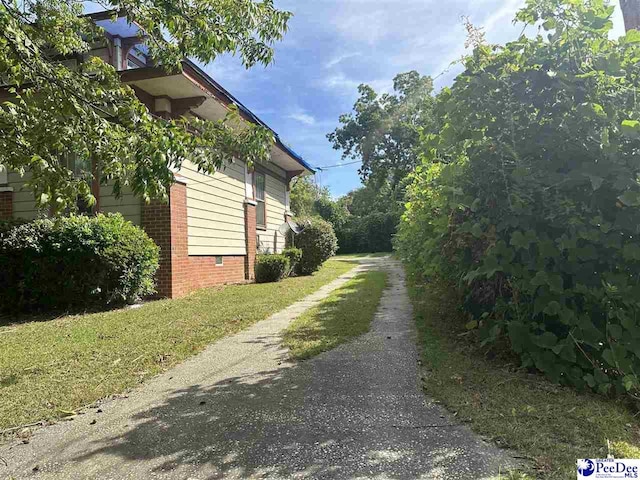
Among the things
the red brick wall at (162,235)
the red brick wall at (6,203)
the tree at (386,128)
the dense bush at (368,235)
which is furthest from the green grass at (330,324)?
the dense bush at (368,235)

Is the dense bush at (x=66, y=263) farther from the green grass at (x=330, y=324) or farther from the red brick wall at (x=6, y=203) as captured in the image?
the green grass at (x=330, y=324)

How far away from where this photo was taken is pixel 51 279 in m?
6.87

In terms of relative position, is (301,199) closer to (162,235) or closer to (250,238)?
(250,238)

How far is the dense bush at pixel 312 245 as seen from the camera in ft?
47.9

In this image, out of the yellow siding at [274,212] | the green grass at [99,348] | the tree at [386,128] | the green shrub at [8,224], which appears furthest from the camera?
the tree at [386,128]

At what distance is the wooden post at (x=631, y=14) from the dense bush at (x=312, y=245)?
11.0m

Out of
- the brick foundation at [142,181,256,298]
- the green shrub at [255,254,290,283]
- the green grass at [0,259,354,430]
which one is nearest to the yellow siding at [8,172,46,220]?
the brick foundation at [142,181,256,298]

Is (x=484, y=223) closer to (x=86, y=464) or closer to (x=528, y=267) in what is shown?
(x=528, y=267)

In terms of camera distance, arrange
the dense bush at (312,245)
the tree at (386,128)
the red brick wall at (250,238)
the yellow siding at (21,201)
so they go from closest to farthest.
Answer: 1. the yellow siding at (21,201)
2. the red brick wall at (250,238)
3. the dense bush at (312,245)
4. the tree at (386,128)

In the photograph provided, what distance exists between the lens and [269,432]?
Answer: 2654 millimetres

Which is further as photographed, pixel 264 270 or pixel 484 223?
pixel 264 270

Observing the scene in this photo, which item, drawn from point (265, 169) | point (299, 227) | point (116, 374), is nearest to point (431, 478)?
point (116, 374)

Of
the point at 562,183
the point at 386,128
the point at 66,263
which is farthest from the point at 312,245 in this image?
the point at 386,128

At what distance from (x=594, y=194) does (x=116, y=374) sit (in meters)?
4.18
